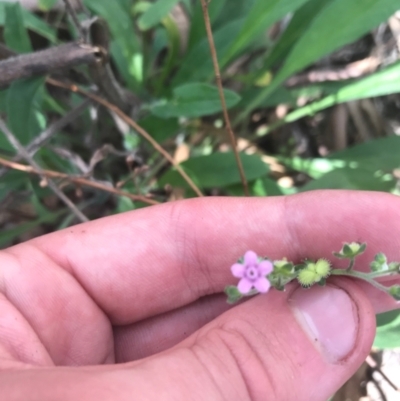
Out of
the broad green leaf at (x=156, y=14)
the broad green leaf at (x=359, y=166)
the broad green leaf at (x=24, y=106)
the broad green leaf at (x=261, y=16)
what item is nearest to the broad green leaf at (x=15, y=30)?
the broad green leaf at (x=24, y=106)

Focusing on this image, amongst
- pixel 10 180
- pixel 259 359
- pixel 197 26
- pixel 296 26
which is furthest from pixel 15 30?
pixel 259 359

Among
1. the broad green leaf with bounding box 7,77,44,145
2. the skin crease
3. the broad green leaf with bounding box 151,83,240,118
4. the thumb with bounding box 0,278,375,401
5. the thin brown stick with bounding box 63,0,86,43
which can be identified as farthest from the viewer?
the broad green leaf with bounding box 151,83,240,118

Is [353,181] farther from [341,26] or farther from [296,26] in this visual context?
[296,26]

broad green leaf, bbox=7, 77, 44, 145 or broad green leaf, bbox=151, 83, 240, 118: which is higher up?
broad green leaf, bbox=7, 77, 44, 145

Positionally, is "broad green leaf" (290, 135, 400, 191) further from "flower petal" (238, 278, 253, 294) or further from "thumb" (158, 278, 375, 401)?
"flower petal" (238, 278, 253, 294)

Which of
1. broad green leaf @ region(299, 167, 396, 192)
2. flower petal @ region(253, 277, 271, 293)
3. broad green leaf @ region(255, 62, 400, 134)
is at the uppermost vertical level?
broad green leaf @ region(255, 62, 400, 134)

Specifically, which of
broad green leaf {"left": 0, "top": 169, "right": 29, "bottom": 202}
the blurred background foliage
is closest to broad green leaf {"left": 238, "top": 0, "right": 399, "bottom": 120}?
the blurred background foliage

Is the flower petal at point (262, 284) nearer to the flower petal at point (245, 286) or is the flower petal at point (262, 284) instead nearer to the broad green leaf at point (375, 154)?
the flower petal at point (245, 286)
